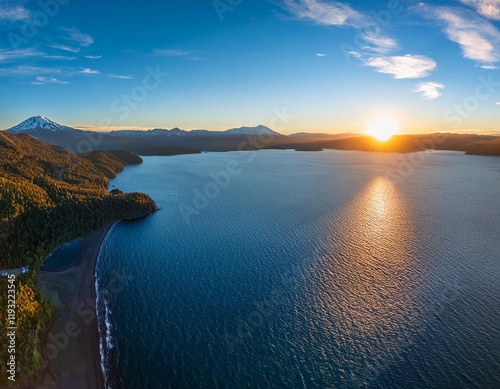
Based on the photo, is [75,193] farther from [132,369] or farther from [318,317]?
[318,317]

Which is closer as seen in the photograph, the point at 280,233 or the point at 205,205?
the point at 280,233

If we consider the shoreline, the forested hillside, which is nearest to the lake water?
the shoreline

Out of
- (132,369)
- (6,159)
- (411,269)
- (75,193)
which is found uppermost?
(6,159)

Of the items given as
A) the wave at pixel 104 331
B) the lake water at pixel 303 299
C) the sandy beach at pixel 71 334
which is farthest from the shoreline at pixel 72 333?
the lake water at pixel 303 299

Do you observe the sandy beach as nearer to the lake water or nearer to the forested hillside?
the forested hillside

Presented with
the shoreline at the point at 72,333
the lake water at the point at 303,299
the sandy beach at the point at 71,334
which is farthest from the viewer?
the lake water at the point at 303,299

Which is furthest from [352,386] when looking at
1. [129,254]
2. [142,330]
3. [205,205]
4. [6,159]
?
[6,159]

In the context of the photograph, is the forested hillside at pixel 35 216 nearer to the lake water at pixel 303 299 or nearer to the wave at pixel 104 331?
the wave at pixel 104 331
